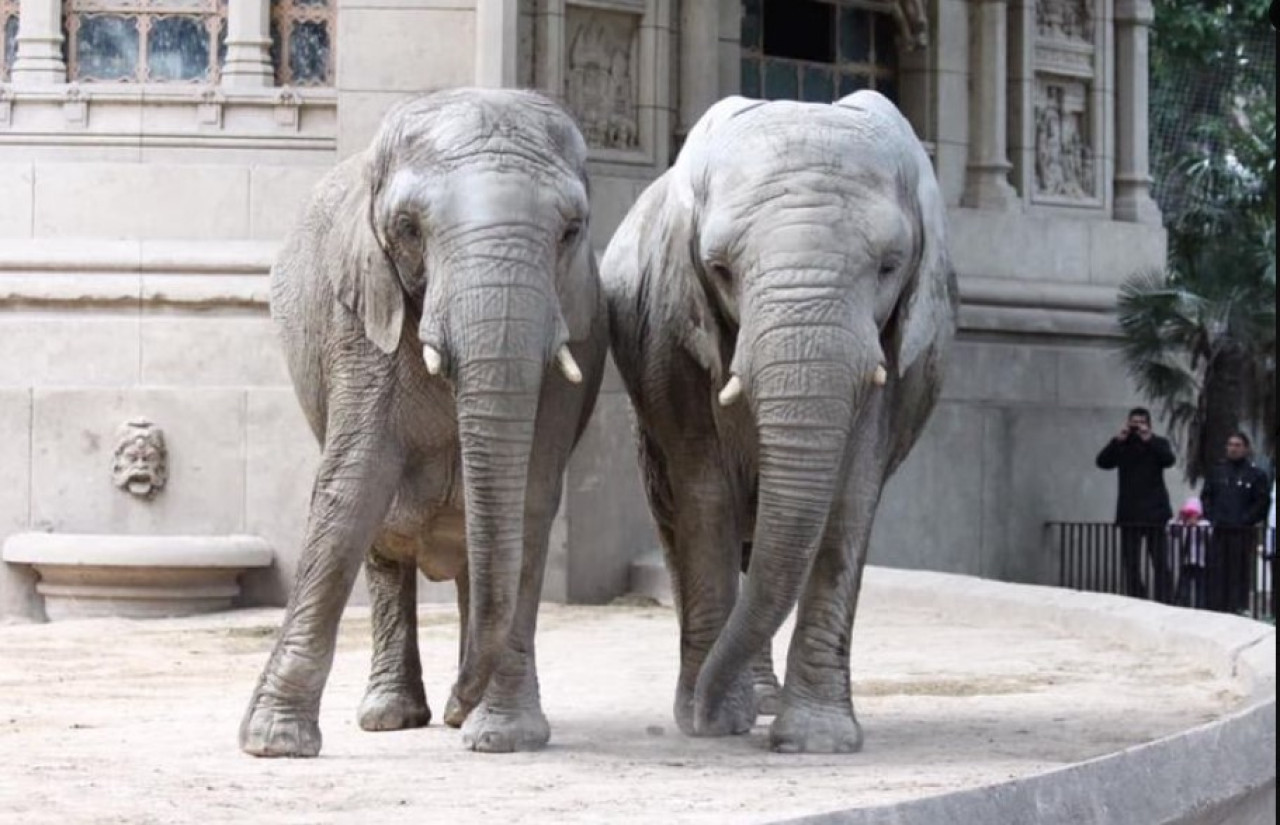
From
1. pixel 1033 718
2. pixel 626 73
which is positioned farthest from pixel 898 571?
pixel 1033 718

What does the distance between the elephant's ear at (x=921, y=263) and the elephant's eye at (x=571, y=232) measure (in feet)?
3.56

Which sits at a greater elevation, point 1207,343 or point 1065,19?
point 1065,19

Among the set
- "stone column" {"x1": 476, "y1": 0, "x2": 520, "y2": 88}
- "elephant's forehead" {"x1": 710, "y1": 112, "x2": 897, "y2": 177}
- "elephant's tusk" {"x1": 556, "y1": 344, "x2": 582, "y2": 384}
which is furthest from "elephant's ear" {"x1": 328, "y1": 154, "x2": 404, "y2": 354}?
"stone column" {"x1": 476, "y1": 0, "x2": 520, "y2": 88}

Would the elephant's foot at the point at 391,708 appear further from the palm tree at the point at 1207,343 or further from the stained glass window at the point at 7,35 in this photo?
the palm tree at the point at 1207,343

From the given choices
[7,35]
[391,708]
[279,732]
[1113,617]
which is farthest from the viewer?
[7,35]

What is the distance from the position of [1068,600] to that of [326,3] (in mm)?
5968

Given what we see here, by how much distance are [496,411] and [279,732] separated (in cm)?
130

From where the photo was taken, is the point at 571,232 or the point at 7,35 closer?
the point at 571,232

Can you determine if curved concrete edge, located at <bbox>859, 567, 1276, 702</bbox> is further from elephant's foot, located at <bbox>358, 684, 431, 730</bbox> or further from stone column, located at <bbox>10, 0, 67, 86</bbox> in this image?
stone column, located at <bbox>10, 0, 67, 86</bbox>

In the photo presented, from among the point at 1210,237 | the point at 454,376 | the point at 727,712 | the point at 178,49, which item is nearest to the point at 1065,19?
the point at 178,49

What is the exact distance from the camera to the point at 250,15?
1831cm

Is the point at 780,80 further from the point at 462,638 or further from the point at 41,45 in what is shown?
the point at 462,638

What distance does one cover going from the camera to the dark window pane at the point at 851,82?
21.6 meters

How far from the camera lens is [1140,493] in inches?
867
